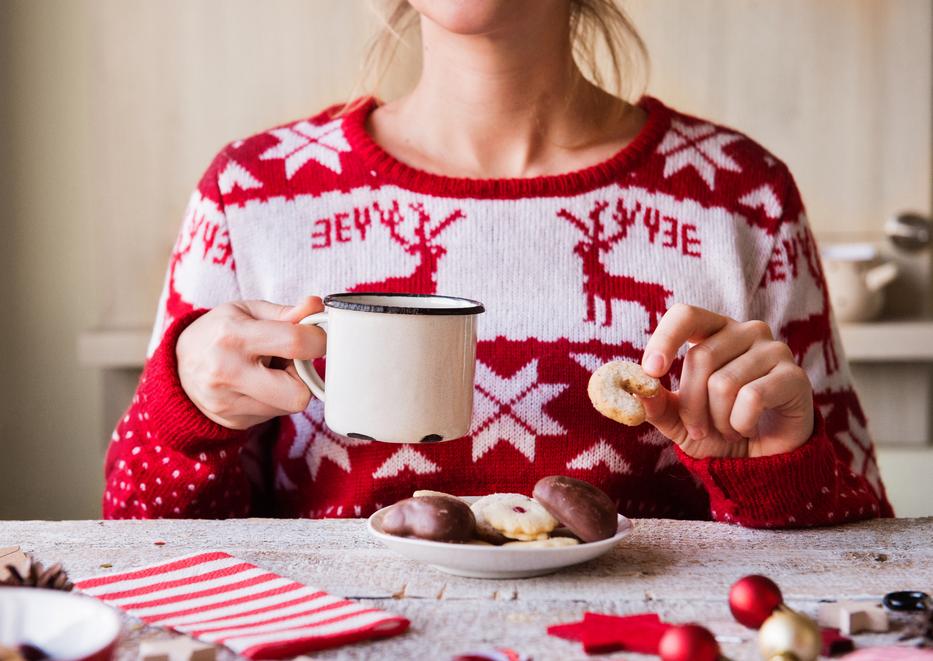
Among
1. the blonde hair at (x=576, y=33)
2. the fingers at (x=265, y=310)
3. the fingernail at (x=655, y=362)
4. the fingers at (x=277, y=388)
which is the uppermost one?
the blonde hair at (x=576, y=33)

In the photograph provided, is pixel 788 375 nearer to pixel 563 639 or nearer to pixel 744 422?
pixel 744 422

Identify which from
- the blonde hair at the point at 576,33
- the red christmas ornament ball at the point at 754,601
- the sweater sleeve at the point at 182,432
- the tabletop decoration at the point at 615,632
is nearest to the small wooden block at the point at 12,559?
the sweater sleeve at the point at 182,432

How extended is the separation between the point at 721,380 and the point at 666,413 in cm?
6

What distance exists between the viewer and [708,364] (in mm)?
935

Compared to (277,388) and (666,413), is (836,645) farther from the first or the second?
(277,388)

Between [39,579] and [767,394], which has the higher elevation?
[767,394]

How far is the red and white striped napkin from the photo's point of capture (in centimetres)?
66

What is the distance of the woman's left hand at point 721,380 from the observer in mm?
915

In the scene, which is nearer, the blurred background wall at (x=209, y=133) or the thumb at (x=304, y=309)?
the thumb at (x=304, y=309)

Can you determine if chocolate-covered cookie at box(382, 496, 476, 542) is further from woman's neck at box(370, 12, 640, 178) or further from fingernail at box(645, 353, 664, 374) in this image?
woman's neck at box(370, 12, 640, 178)

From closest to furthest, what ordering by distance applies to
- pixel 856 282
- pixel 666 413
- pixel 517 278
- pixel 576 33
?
pixel 666 413 → pixel 517 278 → pixel 576 33 → pixel 856 282

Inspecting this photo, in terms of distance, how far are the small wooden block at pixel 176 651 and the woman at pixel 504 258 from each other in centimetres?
45

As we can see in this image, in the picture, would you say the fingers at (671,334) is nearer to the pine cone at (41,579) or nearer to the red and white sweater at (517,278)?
the red and white sweater at (517,278)

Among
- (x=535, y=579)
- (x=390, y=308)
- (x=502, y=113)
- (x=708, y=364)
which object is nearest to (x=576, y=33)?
(x=502, y=113)
